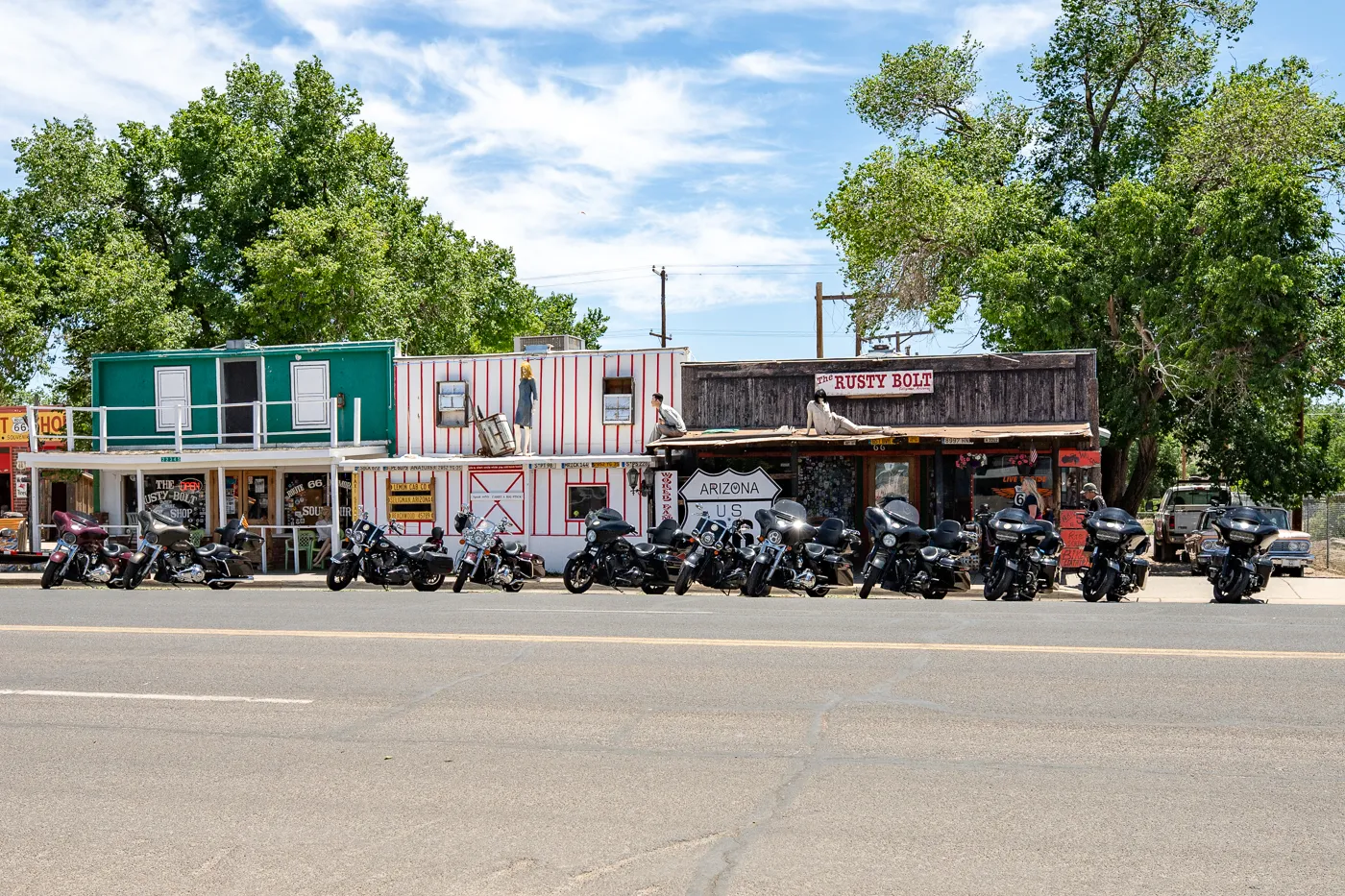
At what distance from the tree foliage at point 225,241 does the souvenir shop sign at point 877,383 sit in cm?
1806

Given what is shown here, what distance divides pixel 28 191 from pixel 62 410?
647 inches

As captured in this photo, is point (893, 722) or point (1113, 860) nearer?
point (1113, 860)

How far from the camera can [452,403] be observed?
26344 mm

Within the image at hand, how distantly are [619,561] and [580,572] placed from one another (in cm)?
61

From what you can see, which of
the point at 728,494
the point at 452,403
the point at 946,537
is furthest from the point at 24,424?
the point at 946,537

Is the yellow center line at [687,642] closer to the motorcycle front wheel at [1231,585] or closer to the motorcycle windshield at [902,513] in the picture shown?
the motorcycle windshield at [902,513]

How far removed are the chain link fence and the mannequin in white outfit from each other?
38.6ft

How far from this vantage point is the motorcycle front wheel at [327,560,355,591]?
A: 67.7ft

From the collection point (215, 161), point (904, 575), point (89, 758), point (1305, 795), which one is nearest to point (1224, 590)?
point (904, 575)

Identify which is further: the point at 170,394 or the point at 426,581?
the point at 170,394

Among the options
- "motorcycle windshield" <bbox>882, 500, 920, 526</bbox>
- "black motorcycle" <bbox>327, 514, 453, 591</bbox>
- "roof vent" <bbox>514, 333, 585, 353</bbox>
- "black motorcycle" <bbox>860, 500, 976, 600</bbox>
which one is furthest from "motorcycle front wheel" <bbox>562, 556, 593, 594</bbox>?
"roof vent" <bbox>514, 333, 585, 353</bbox>

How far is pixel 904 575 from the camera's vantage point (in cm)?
1759

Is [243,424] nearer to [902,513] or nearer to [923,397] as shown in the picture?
[923,397]

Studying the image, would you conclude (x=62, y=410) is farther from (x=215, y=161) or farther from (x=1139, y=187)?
(x=1139, y=187)
